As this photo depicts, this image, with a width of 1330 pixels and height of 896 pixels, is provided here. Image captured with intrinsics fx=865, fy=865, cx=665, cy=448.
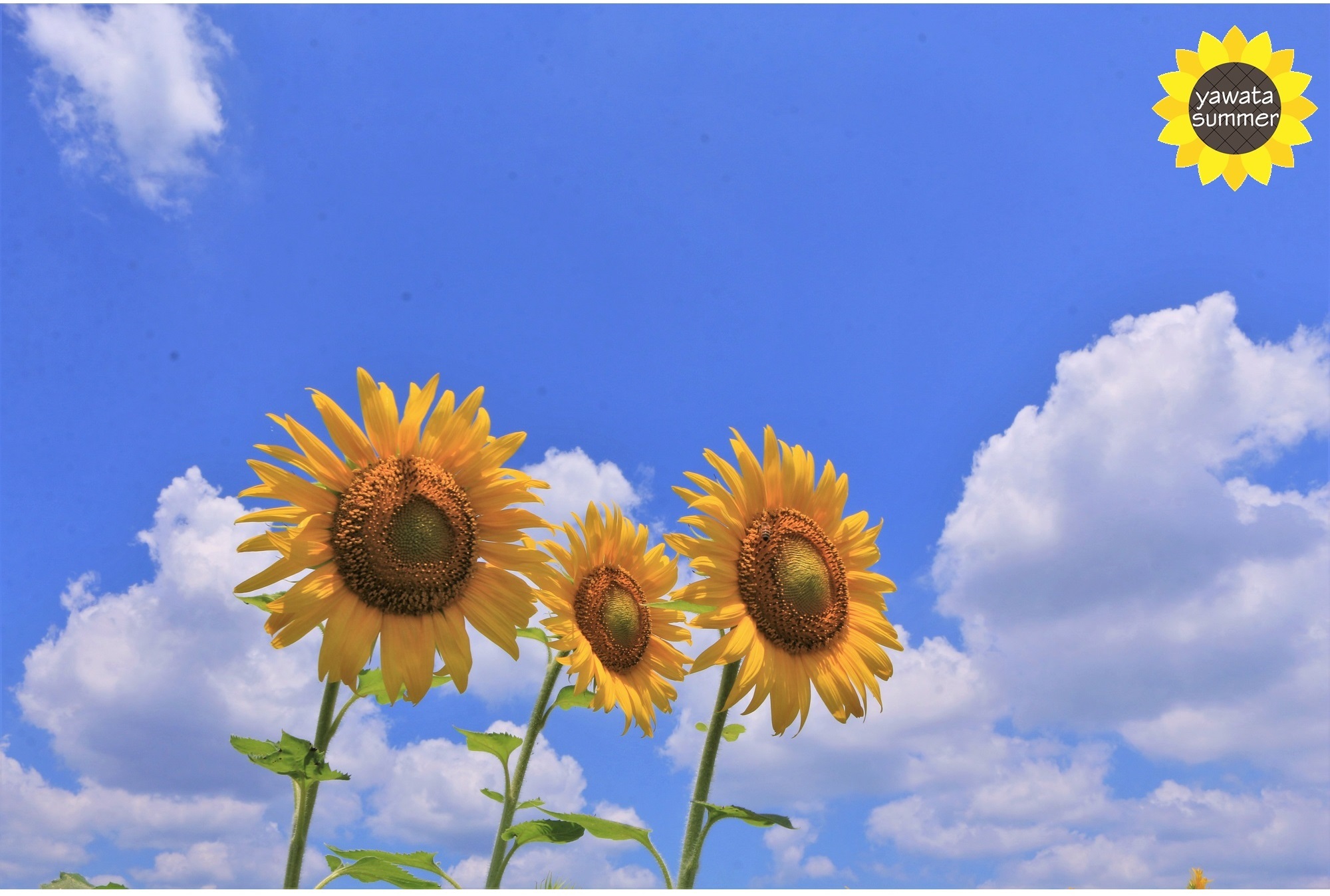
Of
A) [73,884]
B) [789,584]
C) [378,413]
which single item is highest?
[378,413]

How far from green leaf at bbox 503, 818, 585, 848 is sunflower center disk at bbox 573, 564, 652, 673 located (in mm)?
1145

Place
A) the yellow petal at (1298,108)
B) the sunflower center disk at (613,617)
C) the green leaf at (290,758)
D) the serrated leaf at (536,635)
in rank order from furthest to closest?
the yellow petal at (1298,108) → the sunflower center disk at (613,617) → the serrated leaf at (536,635) → the green leaf at (290,758)

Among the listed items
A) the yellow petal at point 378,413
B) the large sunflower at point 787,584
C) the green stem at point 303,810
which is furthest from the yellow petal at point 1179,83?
the green stem at point 303,810

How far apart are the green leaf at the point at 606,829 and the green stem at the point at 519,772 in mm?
676

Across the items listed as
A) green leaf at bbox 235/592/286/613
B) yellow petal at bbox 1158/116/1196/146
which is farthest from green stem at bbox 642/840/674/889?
yellow petal at bbox 1158/116/1196/146

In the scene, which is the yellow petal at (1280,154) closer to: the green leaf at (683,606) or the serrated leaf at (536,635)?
the green leaf at (683,606)

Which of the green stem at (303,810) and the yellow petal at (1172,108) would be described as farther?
the yellow petal at (1172,108)

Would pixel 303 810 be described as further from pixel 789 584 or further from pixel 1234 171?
pixel 1234 171

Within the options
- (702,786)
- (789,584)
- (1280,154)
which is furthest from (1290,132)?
(702,786)

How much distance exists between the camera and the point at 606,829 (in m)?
3.70

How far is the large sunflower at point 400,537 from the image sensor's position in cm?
349

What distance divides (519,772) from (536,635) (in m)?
0.75

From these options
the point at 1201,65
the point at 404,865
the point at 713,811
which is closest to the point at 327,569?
the point at 404,865

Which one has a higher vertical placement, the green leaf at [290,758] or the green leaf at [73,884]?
the green leaf at [290,758]
